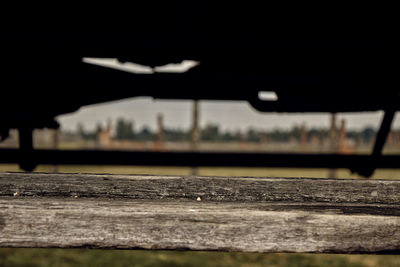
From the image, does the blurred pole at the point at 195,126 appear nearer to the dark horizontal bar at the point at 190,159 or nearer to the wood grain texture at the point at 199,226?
the dark horizontal bar at the point at 190,159

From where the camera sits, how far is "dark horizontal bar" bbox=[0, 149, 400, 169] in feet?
9.86

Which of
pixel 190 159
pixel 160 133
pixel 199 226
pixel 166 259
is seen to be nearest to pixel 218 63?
pixel 190 159

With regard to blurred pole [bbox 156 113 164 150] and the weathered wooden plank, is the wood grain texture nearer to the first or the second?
the weathered wooden plank

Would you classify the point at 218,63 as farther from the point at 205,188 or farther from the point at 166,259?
the point at 166,259

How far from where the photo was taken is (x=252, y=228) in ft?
2.67

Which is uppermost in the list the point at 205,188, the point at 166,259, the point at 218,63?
the point at 218,63

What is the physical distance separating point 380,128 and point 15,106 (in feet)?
9.89

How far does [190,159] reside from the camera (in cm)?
315

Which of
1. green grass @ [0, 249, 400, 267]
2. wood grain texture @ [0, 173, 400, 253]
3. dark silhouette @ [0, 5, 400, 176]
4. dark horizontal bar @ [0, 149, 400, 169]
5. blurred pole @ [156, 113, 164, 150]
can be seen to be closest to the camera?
wood grain texture @ [0, 173, 400, 253]

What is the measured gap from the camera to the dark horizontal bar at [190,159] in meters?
3.00

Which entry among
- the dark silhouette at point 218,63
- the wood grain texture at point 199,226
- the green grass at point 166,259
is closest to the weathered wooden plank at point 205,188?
the wood grain texture at point 199,226

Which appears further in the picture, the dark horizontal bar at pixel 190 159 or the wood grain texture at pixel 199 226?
the dark horizontal bar at pixel 190 159

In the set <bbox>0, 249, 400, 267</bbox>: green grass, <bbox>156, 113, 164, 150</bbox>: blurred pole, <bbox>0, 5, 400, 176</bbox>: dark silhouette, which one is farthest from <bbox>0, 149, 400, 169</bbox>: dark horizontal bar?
<bbox>156, 113, 164, 150</bbox>: blurred pole

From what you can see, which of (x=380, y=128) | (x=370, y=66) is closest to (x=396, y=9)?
(x=370, y=66)
